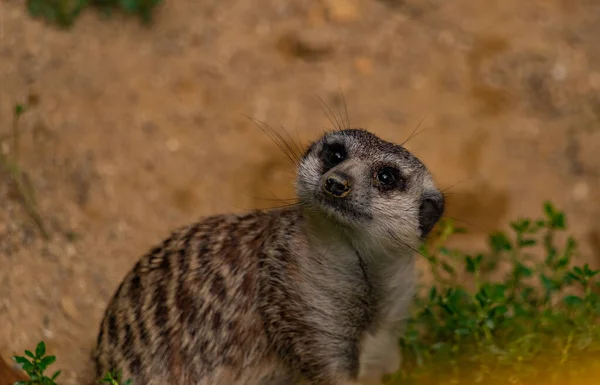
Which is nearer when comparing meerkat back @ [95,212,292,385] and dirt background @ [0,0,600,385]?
meerkat back @ [95,212,292,385]

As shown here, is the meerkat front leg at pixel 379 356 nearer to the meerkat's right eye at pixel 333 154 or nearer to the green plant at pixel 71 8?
the meerkat's right eye at pixel 333 154

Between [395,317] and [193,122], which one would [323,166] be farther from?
[193,122]

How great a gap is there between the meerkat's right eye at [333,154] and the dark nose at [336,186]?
18cm

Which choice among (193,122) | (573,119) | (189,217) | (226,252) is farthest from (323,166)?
(573,119)

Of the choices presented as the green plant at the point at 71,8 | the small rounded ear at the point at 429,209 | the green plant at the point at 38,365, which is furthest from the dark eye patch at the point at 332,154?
the green plant at the point at 71,8

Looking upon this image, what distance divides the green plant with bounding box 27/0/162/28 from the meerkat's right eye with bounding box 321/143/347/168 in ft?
5.90

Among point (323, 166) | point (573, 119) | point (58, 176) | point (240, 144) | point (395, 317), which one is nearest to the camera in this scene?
point (323, 166)

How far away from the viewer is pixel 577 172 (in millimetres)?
3783

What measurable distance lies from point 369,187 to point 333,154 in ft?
0.60

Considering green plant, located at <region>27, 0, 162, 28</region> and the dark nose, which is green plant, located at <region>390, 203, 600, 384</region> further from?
green plant, located at <region>27, 0, 162, 28</region>

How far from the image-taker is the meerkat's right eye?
7.66ft

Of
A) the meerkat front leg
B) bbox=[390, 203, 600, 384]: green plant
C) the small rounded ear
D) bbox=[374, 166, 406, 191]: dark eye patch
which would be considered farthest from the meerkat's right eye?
the meerkat front leg

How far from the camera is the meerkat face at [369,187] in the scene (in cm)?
220

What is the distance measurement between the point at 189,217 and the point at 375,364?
1114 mm
